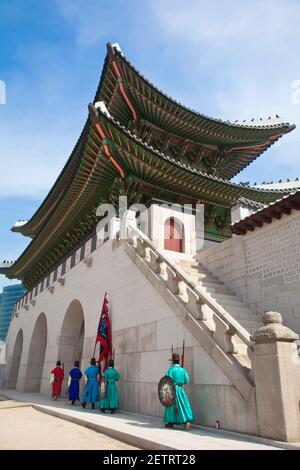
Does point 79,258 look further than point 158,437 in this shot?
Yes

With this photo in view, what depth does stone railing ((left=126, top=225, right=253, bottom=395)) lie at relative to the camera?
541 cm

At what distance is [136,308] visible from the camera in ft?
29.2

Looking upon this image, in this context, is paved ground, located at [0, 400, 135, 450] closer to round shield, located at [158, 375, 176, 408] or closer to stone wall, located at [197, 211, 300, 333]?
round shield, located at [158, 375, 176, 408]

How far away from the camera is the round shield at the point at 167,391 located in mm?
5566

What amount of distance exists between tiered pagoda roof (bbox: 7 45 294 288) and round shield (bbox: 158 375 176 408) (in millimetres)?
8289

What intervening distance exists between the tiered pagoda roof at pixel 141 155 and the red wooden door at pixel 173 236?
1.72 meters

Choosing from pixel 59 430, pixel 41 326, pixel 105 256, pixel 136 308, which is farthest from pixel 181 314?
pixel 41 326

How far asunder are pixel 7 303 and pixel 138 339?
381 ft

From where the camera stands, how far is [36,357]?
819 inches

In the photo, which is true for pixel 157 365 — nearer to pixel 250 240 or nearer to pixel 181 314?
pixel 181 314

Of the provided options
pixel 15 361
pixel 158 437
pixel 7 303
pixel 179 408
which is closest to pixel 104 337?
pixel 179 408

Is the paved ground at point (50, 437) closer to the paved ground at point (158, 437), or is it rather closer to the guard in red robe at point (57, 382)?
the paved ground at point (158, 437)

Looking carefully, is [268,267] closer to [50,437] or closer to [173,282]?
[173,282]
